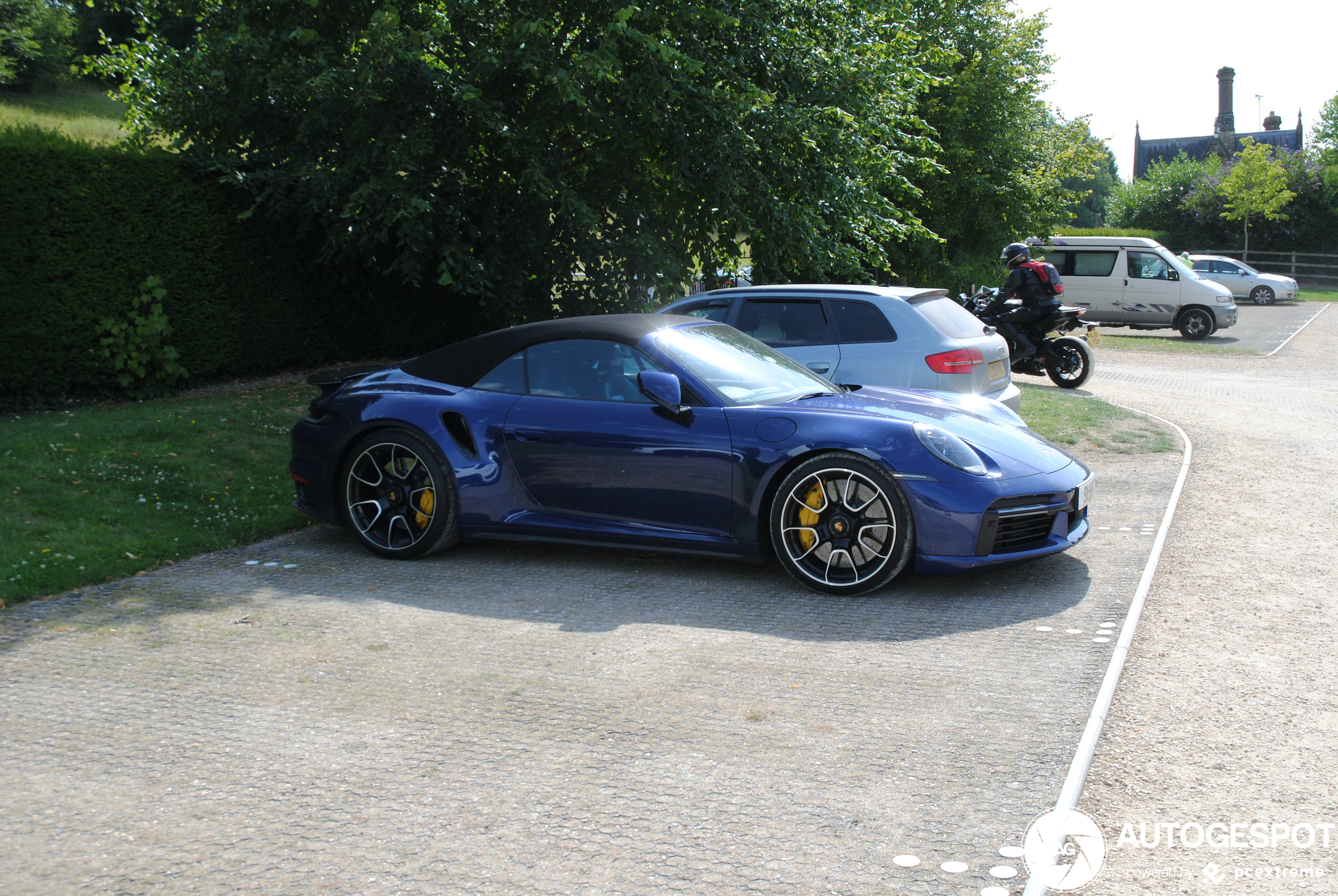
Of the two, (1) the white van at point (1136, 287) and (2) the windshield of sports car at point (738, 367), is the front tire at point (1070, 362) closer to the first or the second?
(1) the white van at point (1136, 287)

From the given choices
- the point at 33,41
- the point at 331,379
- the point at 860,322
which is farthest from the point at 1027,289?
the point at 33,41

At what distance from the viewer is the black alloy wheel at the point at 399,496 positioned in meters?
6.12

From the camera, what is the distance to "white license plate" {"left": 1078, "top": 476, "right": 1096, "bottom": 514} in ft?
18.5

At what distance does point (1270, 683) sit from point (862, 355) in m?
4.68

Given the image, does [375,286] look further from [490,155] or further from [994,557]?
[994,557]

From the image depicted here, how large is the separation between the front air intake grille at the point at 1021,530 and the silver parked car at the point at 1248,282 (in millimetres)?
34193

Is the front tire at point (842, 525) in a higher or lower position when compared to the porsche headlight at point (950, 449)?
A: lower

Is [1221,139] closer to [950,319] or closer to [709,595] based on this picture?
[950,319]

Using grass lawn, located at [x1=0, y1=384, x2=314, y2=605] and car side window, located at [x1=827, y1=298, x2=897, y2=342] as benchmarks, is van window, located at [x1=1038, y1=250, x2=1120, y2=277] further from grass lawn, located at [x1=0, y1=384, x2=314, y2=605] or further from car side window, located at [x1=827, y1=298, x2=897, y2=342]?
grass lawn, located at [x1=0, y1=384, x2=314, y2=605]

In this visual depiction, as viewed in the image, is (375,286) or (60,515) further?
(375,286)

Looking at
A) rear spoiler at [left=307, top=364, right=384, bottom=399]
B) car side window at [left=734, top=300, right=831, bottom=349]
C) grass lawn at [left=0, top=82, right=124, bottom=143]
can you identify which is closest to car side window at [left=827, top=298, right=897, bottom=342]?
car side window at [left=734, top=300, right=831, bottom=349]

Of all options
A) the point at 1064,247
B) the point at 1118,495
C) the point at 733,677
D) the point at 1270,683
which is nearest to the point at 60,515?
the point at 733,677

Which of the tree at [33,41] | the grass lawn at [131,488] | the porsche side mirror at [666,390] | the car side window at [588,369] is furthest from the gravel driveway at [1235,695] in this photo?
the tree at [33,41]

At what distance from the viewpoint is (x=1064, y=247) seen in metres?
24.8
